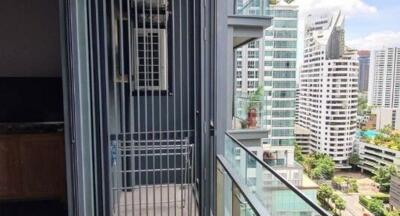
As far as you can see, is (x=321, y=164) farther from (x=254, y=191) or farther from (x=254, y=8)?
(x=254, y=191)

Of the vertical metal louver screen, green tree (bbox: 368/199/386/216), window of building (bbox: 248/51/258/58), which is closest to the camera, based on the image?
the vertical metal louver screen

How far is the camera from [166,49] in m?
3.25

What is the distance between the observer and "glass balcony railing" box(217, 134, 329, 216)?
4.47ft

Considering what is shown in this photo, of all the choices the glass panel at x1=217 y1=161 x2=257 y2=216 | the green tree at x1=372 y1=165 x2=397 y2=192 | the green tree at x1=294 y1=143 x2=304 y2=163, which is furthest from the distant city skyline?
the glass panel at x1=217 y1=161 x2=257 y2=216

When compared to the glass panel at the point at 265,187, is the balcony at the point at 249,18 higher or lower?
higher

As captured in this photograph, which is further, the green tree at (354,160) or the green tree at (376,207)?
the green tree at (354,160)

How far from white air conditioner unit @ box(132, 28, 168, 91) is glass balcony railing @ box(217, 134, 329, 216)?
943mm

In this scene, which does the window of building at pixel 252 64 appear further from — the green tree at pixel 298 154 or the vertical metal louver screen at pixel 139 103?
the vertical metal louver screen at pixel 139 103

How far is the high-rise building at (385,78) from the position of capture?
5230 millimetres

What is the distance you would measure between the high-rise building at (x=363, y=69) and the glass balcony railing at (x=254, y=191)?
391 centimetres

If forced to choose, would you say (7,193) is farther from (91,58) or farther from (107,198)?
(91,58)

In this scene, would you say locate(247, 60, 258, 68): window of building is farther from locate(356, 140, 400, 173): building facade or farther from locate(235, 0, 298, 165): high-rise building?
locate(356, 140, 400, 173): building facade

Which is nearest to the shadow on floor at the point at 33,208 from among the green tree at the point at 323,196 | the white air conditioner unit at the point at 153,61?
the white air conditioner unit at the point at 153,61

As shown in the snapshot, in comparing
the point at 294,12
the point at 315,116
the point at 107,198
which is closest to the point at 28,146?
the point at 107,198
